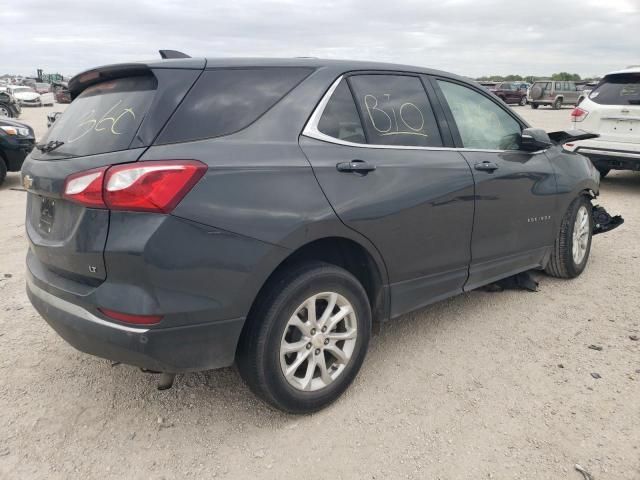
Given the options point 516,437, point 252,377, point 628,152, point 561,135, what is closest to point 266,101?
point 252,377

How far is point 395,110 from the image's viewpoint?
3086mm

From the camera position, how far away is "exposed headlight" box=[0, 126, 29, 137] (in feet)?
27.8

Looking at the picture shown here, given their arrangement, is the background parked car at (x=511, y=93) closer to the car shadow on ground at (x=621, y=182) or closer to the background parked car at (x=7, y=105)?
the car shadow on ground at (x=621, y=182)

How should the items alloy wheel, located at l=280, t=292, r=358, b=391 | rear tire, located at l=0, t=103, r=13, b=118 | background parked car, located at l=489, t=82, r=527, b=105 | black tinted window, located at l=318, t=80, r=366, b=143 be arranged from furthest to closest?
1. background parked car, located at l=489, t=82, r=527, b=105
2. rear tire, located at l=0, t=103, r=13, b=118
3. black tinted window, located at l=318, t=80, r=366, b=143
4. alloy wheel, located at l=280, t=292, r=358, b=391

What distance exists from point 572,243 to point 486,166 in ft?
5.05

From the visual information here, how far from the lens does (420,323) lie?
3.81 meters

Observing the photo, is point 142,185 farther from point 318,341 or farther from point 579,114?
point 579,114

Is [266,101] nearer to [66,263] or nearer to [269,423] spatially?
[66,263]

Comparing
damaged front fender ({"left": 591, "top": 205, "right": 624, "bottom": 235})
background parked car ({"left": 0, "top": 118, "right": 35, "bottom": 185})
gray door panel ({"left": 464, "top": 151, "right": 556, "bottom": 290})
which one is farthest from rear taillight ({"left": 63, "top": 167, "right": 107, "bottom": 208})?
background parked car ({"left": 0, "top": 118, "right": 35, "bottom": 185})

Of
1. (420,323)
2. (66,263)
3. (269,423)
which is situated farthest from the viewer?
(420,323)

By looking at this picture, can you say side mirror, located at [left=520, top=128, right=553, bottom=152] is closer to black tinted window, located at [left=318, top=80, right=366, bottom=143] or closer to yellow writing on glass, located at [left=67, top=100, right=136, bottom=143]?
black tinted window, located at [left=318, top=80, right=366, bottom=143]

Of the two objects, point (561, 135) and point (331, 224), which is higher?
point (561, 135)

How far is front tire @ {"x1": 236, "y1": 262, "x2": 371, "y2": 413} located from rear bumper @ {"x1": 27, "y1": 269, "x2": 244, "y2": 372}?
0.46ft

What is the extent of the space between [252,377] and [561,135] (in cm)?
340
